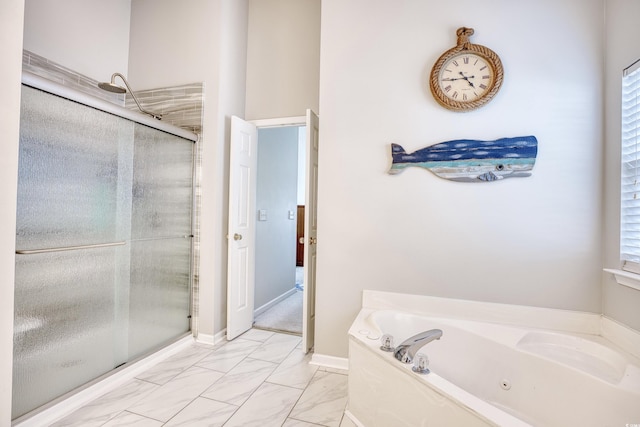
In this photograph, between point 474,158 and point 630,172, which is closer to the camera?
point 630,172

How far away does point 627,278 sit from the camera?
1.60m

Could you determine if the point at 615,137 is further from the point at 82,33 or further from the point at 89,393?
the point at 82,33

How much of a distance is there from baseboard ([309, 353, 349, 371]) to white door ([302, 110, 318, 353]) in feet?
0.65

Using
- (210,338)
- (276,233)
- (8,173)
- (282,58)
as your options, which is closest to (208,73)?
(282,58)

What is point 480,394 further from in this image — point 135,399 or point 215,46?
point 215,46

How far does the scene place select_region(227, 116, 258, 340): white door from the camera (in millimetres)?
2857

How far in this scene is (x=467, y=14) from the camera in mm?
2098

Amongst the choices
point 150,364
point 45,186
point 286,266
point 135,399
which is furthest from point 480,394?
point 286,266

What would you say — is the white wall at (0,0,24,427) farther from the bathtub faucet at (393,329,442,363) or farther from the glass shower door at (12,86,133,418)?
the bathtub faucet at (393,329,442,363)

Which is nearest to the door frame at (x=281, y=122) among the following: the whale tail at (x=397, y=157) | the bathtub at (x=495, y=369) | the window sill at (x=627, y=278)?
the whale tail at (x=397, y=157)

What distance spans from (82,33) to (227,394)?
10.9 ft

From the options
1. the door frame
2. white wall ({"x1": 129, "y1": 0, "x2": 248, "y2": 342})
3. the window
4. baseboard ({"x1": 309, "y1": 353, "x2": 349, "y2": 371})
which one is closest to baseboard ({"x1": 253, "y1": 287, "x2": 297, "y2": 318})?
white wall ({"x1": 129, "y1": 0, "x2": 248, "y2": 342})

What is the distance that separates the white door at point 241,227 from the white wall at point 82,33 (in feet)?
4.70

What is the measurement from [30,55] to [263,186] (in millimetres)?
2239
